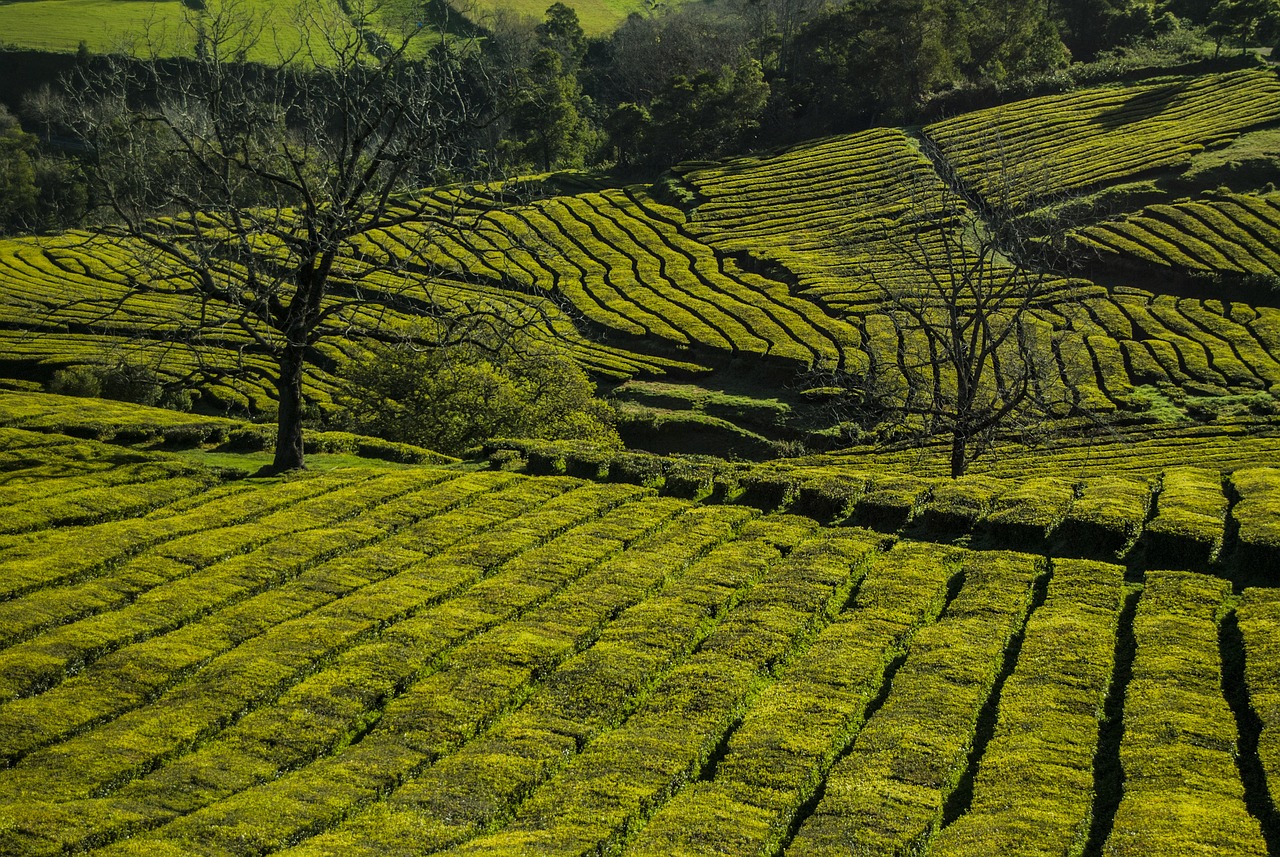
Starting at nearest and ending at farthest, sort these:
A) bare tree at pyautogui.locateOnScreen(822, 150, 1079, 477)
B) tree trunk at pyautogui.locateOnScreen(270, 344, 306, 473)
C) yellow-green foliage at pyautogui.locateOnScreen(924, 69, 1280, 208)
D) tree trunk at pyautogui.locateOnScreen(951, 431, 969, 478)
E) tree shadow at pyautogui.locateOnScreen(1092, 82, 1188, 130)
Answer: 1. tree trunk at pyautogui.locateOnScreen(270, 344, 306, 473)
2. tree trunk at pyautogui.locateOnScreen(951, 431, 969, 478)
3. bare tree at pyautogui.locateOnScreen(822, 150, 1079, 477)
4. yellow-green foliage at pyautogui.locateOnScreen(924, 69, 1280, 208)
5. tree shadow at pyautogui.locateOnScreen(1092, 82, 1188, 130)

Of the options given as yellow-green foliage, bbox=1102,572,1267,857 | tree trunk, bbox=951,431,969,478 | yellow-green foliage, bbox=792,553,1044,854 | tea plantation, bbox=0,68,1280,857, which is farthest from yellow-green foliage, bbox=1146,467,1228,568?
tree trunk, bbox=951,431,969,478

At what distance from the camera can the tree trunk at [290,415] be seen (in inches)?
950

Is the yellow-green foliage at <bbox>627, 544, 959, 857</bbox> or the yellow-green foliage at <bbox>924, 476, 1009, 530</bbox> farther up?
the yellow-green foliage at <bbox>924, 476, 1009, 530</bbox>

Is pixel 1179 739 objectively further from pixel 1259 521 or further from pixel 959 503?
pixel 959 503

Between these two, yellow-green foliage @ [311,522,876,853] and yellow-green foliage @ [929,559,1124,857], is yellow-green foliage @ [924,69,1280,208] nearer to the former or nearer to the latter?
yellow-green foliage @ [929,559,1124,857]

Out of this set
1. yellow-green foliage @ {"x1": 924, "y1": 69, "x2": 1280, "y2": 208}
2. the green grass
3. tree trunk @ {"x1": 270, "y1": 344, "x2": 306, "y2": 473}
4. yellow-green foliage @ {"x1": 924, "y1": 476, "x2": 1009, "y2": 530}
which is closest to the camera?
yellow-green foliage @ {"x1": 924, "y1": 476, "x2": 1009, "y2": 530}

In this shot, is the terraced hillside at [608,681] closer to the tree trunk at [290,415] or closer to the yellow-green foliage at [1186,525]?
the yellow-green foliage at [1186,525]

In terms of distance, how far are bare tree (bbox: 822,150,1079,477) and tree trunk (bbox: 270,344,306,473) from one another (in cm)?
1668

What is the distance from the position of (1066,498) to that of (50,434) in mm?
23186

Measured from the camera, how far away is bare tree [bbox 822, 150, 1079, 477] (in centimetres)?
3369

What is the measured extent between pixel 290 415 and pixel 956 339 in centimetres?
1904

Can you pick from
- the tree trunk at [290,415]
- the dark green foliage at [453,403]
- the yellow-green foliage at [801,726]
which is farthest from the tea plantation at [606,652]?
the dark green foliage at [453,403]

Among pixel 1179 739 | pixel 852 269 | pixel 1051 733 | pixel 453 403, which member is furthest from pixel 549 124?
pixel 1179 739

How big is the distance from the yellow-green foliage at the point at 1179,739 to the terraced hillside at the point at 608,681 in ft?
0.16
